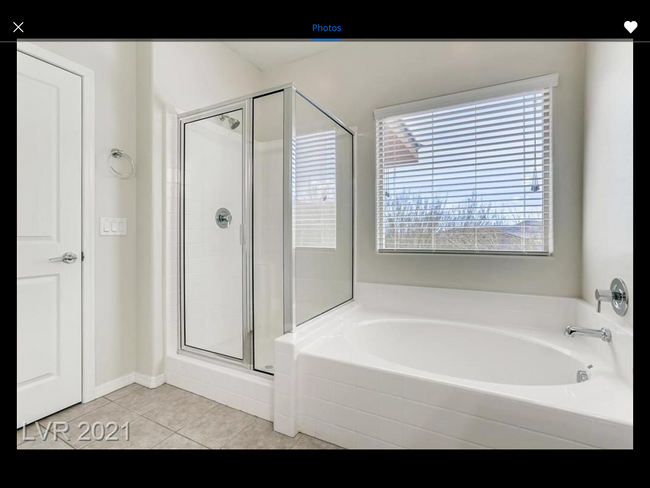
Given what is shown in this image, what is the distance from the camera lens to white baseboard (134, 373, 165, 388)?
1.98 m

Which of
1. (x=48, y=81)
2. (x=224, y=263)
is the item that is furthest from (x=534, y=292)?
(x=48, y=81)

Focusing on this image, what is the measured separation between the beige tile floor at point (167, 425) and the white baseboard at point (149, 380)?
0.22 ft

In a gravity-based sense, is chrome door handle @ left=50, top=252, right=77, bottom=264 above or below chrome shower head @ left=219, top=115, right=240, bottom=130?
below

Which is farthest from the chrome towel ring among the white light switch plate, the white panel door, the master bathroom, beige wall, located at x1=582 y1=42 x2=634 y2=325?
beige wall, located at x1=582 y1=42 x2=634 y2=325

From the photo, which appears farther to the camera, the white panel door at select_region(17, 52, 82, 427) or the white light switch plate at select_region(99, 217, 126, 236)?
the white light switch plate at select_region(99, 217, 126, 236)

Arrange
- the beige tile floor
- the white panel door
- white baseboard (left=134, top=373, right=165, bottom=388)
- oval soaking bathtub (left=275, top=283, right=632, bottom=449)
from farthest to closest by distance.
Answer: white baseboard (left=134, top=373, right=165, bottom=388)
the white panel door
the beige tile floor
oval soaking bathtub (left=275, top=283, right=632, bottom=449)

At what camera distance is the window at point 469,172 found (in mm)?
1886

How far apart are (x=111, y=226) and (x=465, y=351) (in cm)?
243

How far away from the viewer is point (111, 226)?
194cm

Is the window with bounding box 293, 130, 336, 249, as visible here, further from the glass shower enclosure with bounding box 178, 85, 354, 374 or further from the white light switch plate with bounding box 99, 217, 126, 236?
the white light switch plate with bounding box 99, 217, 126, 236

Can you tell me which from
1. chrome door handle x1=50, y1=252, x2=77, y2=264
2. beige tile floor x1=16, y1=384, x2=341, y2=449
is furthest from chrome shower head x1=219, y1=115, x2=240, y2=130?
beige tile floor x1=16, y1=384, x2=341, y2=449

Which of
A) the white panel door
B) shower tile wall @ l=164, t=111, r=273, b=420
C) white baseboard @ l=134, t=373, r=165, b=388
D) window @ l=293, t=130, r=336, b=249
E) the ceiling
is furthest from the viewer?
the ceiling

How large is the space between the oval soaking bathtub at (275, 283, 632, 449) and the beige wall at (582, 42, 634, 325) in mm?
250
